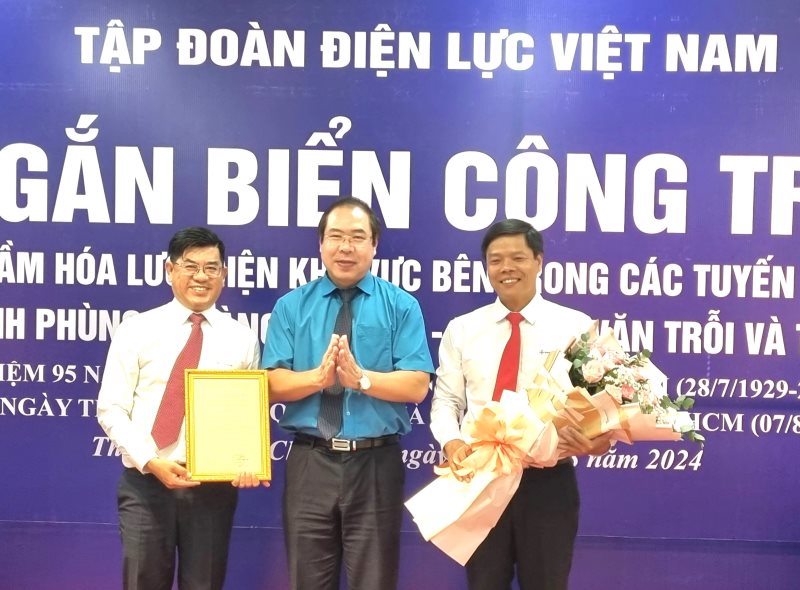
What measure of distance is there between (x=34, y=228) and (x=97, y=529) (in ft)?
4.43

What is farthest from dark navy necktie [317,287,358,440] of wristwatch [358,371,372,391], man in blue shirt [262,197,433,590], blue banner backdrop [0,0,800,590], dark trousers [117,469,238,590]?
blue banner backdrop [0,0,800,590]

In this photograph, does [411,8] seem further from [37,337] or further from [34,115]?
[37,337]

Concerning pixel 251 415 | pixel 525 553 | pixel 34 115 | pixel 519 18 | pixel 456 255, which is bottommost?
pixel 525 553

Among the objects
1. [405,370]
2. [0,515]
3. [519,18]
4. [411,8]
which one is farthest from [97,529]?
[519,18]

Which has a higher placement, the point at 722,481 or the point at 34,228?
the point at 34,228

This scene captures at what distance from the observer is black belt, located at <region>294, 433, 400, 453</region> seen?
2.58 m

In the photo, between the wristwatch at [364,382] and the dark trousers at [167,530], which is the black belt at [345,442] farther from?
the dark trousers at [167,530]

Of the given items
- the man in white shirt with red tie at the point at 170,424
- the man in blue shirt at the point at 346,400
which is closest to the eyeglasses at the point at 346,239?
the man in blue shirt at the point at 346,400

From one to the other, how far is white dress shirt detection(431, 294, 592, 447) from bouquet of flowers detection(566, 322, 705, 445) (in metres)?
0.31

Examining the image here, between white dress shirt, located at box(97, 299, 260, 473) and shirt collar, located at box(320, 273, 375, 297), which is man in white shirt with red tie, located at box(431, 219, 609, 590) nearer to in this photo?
shirt collar, located at box(320, 273, 375, 297)

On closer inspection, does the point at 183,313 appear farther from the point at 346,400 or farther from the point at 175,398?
the point at 346,400

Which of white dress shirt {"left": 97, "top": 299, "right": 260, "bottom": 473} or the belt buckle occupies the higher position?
white dress shirt {"left": 97, "top": 299, "right": 260, "bottom": 473}

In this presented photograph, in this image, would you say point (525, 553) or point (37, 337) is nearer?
point (525, 553)

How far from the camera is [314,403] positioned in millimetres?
2639
